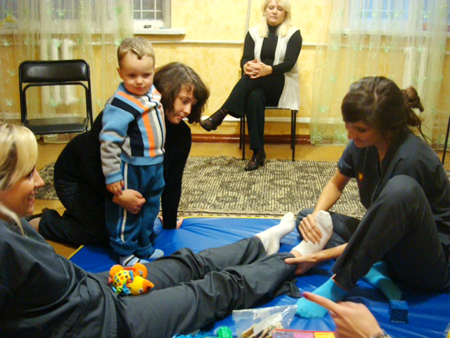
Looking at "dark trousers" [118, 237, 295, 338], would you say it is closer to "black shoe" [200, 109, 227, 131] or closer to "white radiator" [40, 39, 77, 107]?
"black shoe" [200, 109, 227, 131]

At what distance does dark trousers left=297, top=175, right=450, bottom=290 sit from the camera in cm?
136

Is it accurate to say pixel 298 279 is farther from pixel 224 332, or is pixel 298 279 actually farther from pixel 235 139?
pixel 235 139

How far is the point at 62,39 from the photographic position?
11.9 ft

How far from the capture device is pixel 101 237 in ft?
6.42

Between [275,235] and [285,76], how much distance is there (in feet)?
5.98

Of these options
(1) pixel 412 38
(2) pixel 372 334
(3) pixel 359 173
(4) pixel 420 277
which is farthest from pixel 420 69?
(2) pixel 372 334

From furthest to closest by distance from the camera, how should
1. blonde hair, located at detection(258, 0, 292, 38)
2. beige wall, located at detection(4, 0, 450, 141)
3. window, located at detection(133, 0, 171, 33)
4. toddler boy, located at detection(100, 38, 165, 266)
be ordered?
1. window, located at detection(133, 0, 171, 33)
2. beige wall, located at detection(4, 0, 450, 141)
3. blonde hair, located at detection(258, 0, 292, 38)
4. toddler boy, located at detection(100, 38, 165, 266)

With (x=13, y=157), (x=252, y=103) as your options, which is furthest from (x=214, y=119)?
(x=13, y=157)

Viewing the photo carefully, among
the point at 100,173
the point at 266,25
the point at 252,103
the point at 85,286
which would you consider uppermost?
the point at 266,25

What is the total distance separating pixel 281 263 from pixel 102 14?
2674 mm

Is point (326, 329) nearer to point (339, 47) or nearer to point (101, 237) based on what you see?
point (101, 237)

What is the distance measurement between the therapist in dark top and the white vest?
1.53 metres

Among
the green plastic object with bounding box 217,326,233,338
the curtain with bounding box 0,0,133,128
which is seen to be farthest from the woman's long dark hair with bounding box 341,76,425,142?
the curtain with bounding box 0,0,133,128

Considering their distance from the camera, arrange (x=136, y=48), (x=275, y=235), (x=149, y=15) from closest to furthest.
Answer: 1. (x=136, y=48)
2. (x=275, y=235)
3. (x=149, y=15)
